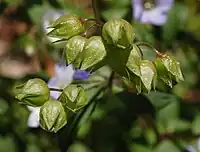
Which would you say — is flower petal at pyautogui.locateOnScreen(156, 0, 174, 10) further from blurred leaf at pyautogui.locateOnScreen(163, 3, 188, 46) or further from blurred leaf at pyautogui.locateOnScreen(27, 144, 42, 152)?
blurred leaf at pyautogui.locateOnScreen(27, 144, 42, 152)

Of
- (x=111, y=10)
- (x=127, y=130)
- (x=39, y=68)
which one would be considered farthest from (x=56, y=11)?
(x=127, y=130)

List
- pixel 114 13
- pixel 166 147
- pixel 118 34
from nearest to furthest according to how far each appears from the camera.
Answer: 1. pixel 118 34
2. pixel 166 147
3. pixel 114 13

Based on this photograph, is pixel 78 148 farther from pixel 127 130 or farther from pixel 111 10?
pixel 111 10

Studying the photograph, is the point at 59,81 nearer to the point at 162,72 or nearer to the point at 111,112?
the point at 111,112

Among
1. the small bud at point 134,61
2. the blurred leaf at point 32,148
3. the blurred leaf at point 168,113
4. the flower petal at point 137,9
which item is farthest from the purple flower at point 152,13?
the small bud at point 134,61

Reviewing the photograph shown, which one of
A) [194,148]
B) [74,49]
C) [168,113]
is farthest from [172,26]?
[74,49]

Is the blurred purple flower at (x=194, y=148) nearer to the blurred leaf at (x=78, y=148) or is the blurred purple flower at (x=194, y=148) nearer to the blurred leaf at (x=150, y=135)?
the blurred leaf at (x=150, y=135)

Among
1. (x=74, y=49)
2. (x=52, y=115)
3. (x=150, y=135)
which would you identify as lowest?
(x=150, y=135)

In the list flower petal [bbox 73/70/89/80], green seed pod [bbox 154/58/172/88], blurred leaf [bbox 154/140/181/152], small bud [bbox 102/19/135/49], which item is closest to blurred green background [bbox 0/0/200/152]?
blurred leaf [bbox 154/140/181/152]
